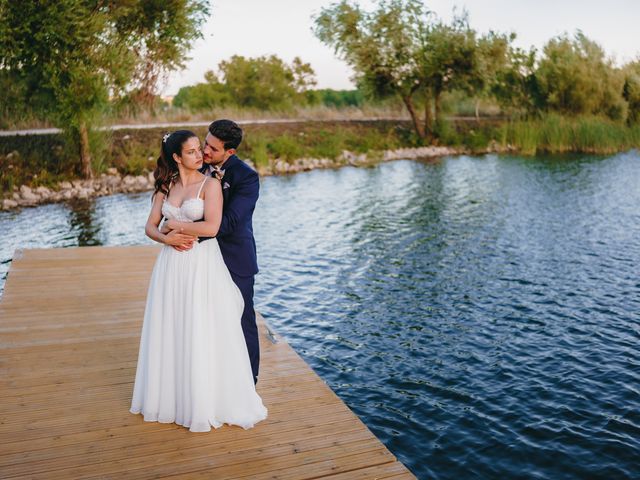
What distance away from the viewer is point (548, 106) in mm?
40188

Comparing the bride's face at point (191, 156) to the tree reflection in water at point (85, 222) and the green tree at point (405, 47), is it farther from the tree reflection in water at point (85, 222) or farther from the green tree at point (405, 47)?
the green tree at point (405, 47)

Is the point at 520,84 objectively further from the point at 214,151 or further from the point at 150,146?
the point at 214,151

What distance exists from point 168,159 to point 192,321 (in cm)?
128

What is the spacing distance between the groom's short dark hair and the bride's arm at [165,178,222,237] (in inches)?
12.9

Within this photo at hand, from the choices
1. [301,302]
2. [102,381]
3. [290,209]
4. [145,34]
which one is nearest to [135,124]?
[145,34]

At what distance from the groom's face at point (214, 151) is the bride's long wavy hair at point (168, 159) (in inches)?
5.4

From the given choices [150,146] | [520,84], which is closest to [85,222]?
[150,146]

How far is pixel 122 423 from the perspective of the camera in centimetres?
492

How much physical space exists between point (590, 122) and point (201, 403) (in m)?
35.5

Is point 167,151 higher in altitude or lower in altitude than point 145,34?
lower

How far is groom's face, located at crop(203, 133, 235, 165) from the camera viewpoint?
4.86 m

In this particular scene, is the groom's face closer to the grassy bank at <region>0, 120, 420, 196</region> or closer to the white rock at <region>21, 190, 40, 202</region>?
the white rock at <region>21, 190, 40, 202</region>

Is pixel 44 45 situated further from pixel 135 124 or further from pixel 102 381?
pixel 102 381

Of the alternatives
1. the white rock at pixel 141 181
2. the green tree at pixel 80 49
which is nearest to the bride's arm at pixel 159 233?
Answer: the green tree at pixel 80 49
